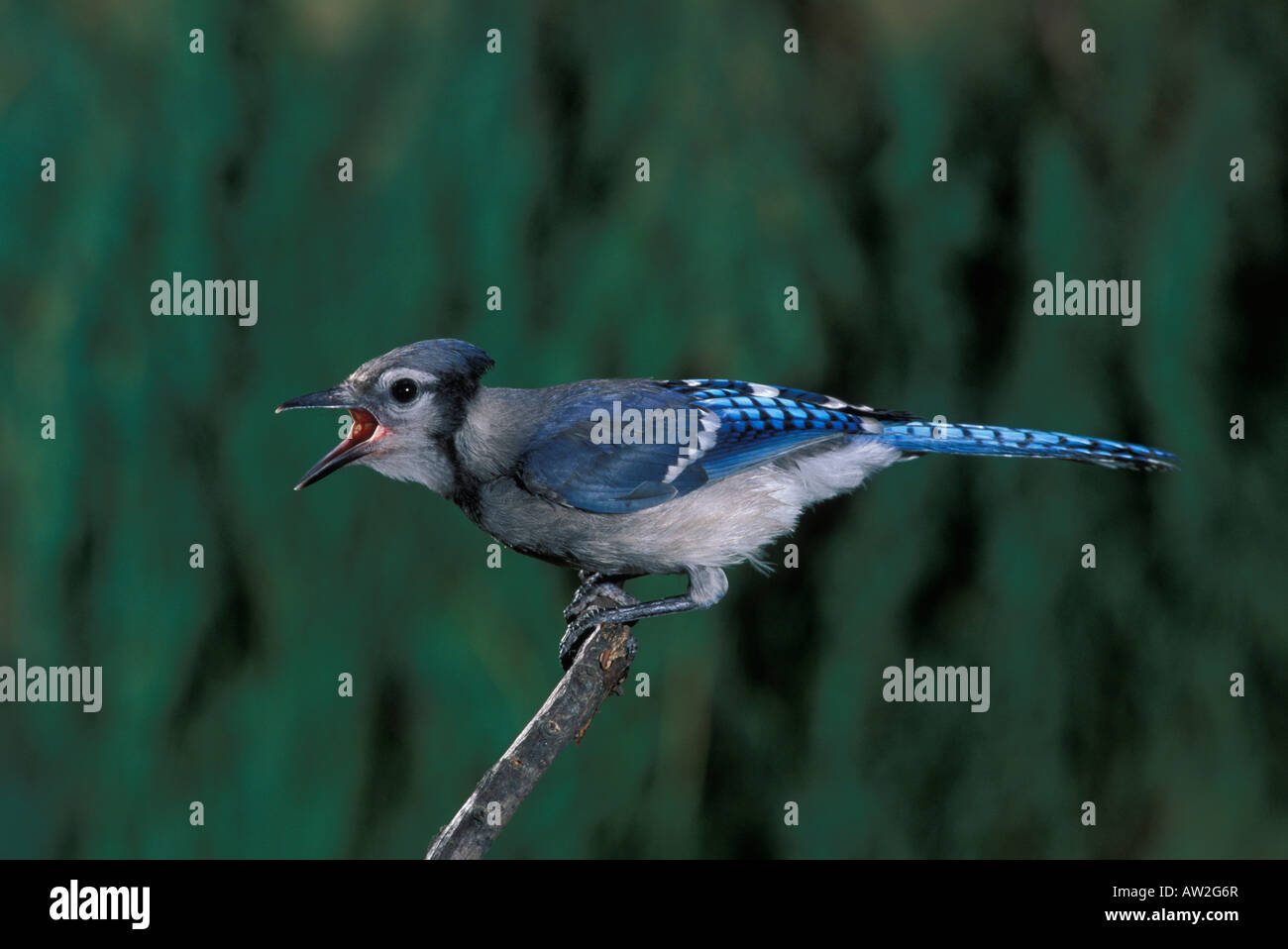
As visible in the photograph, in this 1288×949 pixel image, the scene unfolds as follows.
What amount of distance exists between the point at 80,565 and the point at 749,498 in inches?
53.6

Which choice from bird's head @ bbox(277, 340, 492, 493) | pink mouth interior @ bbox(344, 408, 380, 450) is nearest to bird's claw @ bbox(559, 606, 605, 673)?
bird's head @ bbox(277, 340, 492, 493)

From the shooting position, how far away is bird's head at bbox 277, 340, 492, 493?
83.8 inches

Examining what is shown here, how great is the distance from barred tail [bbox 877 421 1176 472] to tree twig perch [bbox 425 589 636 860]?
62 cm

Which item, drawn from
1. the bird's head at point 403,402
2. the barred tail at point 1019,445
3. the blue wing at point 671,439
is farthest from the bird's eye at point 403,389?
the barred tail at point 1019,445

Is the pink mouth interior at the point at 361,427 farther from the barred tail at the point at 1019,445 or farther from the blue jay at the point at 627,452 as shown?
the barred tail at the point at 1019,445

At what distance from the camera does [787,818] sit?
264 centimetres

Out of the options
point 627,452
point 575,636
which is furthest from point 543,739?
point 627,452

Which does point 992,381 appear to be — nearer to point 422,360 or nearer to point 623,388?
point 623,388

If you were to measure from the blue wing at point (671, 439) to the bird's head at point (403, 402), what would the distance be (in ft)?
0.53

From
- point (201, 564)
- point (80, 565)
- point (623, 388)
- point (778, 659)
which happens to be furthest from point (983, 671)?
point (80, 565)

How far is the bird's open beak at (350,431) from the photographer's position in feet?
6.85

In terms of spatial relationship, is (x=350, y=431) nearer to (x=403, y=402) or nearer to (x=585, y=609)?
(x=403, y=402)

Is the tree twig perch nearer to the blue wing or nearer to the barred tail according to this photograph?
the blue wing

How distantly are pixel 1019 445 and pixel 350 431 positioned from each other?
119cm
